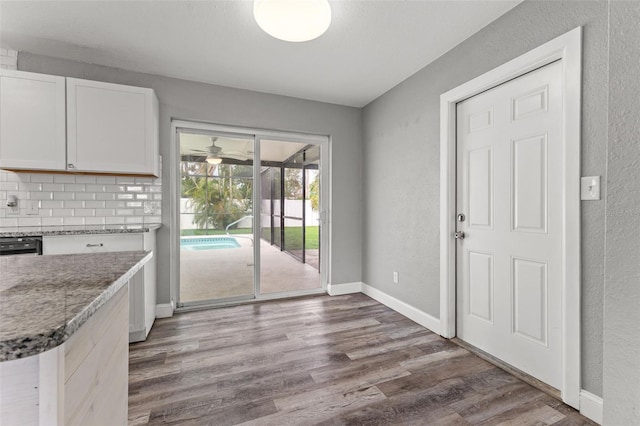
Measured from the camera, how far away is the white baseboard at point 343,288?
3.75m

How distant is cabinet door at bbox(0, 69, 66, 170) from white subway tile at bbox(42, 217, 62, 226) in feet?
1.76

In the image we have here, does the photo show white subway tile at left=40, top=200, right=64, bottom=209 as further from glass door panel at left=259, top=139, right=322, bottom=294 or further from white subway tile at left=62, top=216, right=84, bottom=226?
glass door panel at left=259, top=139, right=322, bottom=294

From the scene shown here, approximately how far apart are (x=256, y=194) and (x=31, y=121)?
2056 mm

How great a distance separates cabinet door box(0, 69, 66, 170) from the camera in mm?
2299

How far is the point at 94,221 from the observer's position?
279cm

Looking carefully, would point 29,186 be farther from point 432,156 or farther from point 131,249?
point 432,156

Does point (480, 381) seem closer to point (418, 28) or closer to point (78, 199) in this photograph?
point (418, 28)

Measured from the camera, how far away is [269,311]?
3160 millimetres

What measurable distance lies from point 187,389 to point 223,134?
2627 millimetres

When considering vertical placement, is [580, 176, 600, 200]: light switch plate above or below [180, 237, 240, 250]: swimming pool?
above

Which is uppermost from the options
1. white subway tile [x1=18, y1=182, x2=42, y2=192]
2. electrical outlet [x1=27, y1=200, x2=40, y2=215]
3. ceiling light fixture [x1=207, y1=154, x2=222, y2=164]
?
ceiling light fixture [x1=207, y1=154, x2=222, y2=164]

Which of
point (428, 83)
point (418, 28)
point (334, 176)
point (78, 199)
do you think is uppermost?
point (418, 28)

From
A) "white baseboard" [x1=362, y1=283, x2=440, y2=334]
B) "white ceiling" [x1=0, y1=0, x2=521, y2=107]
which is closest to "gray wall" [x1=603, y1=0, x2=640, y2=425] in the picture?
"white ceiling" [x1=0, y1=0, x2=521, y2=107]

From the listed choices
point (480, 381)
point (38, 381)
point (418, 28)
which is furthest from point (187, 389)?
point (418, 28)
